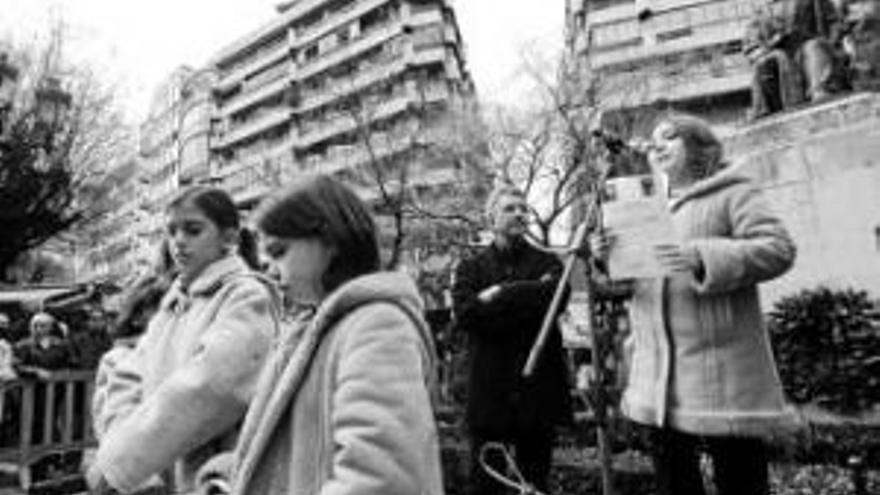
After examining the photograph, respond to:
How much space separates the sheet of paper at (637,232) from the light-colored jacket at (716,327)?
0.14m

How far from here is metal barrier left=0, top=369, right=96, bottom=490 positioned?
665cm

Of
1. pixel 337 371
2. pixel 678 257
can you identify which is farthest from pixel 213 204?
pixel 678 257

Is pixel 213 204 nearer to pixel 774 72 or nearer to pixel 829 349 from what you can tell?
pixel 829 349

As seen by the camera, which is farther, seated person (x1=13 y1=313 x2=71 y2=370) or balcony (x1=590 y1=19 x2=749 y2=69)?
balcony (x1=590 y1=19 x2=749 y2=69)

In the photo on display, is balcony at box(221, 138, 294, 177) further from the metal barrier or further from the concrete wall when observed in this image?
the metal barrier

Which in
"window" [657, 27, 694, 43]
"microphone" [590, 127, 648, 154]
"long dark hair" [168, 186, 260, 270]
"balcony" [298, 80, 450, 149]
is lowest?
"long dark hair" [168, 186, 260, 270]

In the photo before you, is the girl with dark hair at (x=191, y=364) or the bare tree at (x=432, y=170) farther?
the bare tree at (x=432, y=170)

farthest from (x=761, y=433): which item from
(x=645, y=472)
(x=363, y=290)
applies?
(x=645, y=472)

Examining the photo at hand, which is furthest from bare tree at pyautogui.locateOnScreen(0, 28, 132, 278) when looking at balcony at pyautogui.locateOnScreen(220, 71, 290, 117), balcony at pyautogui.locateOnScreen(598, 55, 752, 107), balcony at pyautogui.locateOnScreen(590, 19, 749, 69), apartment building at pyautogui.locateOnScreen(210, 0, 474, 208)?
balcony at pyautogui.locateOnScreen(220, 71, 290, 117)

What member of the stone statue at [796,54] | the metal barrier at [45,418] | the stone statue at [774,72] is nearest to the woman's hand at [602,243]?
the metal barrier at [45,418]

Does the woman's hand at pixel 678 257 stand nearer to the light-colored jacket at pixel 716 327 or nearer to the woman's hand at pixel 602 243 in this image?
the light-colored jacket at pixel 716 327

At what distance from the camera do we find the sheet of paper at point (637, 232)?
348cm

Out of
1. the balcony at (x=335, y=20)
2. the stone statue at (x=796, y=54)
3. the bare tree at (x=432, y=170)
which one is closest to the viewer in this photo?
the stone statue at (x=796, y=54)

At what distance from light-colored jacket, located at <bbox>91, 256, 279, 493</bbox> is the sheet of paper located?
3.86ft
